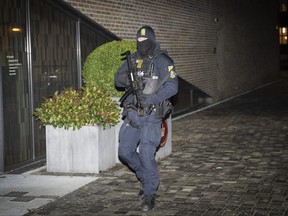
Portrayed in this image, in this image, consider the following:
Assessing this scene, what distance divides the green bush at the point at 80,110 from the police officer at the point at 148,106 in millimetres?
1778

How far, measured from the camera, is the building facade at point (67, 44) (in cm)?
864

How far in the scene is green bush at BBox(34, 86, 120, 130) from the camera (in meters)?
8.09

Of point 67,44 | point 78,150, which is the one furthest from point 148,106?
point 67,44

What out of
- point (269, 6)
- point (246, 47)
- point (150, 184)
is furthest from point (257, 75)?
point (150, 184)

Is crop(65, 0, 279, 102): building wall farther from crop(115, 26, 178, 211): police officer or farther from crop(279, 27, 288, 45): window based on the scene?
crop(279, 27, 288, 45): window

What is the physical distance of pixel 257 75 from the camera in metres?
28.1

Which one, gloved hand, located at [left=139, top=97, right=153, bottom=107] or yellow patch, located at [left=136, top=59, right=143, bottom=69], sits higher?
yellow patch, located at [left=136, top=59, right=143, bottom=69]

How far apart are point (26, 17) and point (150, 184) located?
4.28m

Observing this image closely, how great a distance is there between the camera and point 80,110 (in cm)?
808

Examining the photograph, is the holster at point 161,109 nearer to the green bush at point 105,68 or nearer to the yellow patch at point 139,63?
the yellow patch at point 139,63

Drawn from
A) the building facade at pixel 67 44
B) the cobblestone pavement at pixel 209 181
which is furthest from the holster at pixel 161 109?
the building facade at pixel 67 44

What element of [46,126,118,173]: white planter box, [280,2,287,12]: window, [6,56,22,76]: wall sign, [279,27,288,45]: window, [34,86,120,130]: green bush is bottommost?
[46,126,118,173]: white planter box

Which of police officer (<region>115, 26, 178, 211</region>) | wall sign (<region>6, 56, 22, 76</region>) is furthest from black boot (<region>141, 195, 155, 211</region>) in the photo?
wall sign (<region>6, 56, 22, 76</region>)

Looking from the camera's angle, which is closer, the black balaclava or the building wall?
the black balaclava
